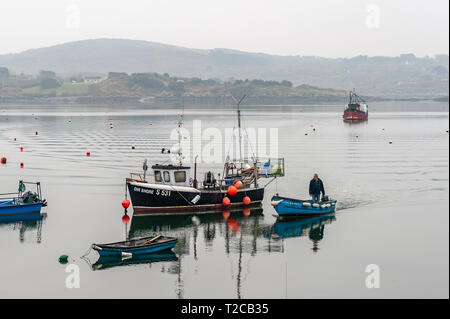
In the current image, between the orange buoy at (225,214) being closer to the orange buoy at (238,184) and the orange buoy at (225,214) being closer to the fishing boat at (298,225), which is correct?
the orange buoy at (238,184)

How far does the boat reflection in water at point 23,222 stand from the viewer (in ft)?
144

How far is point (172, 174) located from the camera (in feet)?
157

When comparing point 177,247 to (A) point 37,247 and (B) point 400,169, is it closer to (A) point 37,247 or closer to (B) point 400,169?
(A) point 37,247

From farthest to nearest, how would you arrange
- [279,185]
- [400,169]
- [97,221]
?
[400,169] → [279,185] → [97,221]

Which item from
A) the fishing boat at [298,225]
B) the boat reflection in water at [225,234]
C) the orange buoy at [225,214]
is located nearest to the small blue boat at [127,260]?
the boat reflection in water at [225,234]

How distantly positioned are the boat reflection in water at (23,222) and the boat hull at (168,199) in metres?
7.32

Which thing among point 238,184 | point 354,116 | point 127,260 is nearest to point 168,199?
point 238,184

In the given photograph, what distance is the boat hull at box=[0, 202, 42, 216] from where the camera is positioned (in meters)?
46.2

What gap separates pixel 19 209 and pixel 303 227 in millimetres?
21673

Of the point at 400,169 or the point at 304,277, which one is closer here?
the point at 304,277
